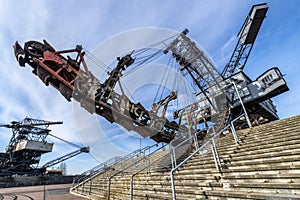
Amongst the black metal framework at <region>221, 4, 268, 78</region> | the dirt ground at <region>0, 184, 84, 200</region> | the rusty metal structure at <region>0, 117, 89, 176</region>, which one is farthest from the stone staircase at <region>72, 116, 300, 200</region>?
the rusty metal structure at <region>0, 117, 89, 176</region>

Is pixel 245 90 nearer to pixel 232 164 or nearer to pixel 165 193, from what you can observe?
pixel 232 164

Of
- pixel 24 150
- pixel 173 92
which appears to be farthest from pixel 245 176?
pixel 24 150

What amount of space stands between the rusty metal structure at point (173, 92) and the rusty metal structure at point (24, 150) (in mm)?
26454

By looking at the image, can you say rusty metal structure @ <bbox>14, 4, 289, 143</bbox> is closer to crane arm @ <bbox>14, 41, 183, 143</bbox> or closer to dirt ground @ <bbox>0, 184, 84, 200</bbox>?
crane arm @ <bbox>14, 41, 183, 143</bbox>

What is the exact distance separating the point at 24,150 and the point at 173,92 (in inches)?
1125

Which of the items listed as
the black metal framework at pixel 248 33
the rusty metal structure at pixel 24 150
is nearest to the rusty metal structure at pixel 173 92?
the black metal framework at pixel 248 33

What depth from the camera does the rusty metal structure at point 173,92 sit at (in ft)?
19.9

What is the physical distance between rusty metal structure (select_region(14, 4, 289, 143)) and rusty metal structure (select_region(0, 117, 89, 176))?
1041 inches

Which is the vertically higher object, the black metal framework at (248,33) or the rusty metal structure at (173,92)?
the black metal framework at (248,33)

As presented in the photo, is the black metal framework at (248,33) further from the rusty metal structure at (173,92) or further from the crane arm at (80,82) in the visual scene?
the crane arm at (80,82)

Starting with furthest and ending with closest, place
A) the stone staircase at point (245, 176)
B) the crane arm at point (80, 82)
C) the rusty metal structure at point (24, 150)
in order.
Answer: the rusty metal structure at point (24, 150) → the crane arm at point (80, 82) → the stone staircase at point (245, 176)

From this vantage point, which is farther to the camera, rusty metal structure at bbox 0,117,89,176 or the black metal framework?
rusty metal structure at bbox 0,117,89,176

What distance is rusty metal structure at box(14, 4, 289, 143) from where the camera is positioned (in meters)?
6.06

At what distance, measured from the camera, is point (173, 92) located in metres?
11.8
